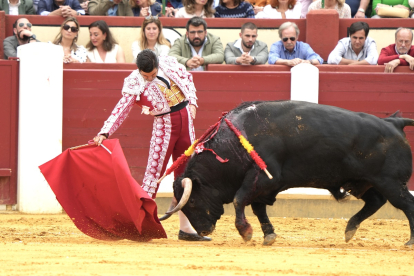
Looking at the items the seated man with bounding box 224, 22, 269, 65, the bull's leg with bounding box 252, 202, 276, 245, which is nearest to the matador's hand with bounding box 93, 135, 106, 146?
the bull's leg with bounding box 252, 202, 276, 245

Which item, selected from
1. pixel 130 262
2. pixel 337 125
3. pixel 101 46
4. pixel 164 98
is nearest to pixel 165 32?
pixel 101 46

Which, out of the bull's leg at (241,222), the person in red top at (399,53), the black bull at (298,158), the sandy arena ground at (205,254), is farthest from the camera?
the person in red top at (399,53)

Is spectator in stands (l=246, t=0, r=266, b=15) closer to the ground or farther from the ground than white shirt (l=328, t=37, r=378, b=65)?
farther from the ground

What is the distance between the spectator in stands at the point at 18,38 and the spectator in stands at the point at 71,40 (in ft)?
1.02

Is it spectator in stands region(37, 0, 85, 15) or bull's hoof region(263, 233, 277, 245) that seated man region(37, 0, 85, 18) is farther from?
bull's hoof region(263, 233, 277, 245)

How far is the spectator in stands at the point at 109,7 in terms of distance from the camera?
870cm

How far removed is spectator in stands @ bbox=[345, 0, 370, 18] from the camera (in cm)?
888

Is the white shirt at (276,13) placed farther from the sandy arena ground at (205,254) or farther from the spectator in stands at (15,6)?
the sandy arena ground at (205,254)

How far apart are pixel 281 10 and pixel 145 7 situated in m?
1.66

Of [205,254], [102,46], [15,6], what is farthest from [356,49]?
[205,254]

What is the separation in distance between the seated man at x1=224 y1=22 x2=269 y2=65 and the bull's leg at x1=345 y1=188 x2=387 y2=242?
2.61 metres

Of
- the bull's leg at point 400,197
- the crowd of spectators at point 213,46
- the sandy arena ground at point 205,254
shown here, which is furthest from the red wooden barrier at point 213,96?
the bull's leg at point 400,197

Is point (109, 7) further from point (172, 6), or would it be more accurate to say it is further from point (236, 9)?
point (236, 9)

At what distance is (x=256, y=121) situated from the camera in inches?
195
